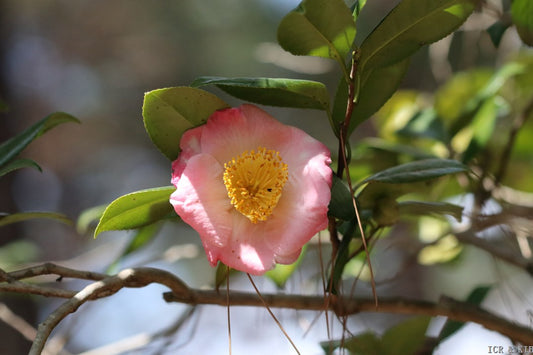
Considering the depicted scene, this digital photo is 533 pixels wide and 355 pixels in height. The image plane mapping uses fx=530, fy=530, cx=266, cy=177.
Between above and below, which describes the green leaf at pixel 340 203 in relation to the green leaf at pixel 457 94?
above

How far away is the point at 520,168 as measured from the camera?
1.17m

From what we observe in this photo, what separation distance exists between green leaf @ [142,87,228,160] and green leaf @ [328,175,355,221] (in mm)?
142

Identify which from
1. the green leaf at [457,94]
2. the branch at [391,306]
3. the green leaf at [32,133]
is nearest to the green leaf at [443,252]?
the green leaf at [457,94]

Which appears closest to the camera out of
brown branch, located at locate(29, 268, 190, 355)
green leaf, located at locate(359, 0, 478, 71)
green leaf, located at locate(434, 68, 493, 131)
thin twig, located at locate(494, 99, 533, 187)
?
brown branch, located at locate(29, 268, 190, 355)

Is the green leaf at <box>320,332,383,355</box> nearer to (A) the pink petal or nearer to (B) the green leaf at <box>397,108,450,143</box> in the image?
(A) the pink petal

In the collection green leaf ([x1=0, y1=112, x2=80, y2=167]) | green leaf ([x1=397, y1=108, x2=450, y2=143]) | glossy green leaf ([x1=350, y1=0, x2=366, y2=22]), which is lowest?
green leaf ([x1=397, y1=108, x2=450, y2=143])

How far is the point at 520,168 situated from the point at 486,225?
39cm

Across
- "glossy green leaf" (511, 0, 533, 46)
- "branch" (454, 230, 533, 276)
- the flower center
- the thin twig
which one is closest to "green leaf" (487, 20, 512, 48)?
"glossy green leaf" (511, 0, 533, 46)

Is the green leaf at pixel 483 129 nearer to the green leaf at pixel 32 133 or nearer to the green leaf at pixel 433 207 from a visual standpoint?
the green leaf at pixel 433 207

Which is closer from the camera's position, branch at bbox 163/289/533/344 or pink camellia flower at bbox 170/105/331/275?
pink camellia flower at bbox 170/105/331/275

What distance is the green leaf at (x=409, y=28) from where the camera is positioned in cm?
52

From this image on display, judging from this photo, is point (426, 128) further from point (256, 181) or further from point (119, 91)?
point (119, 91)

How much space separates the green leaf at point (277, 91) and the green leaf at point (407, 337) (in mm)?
352

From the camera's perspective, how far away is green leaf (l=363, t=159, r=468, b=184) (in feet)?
1.88
